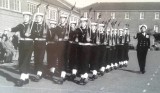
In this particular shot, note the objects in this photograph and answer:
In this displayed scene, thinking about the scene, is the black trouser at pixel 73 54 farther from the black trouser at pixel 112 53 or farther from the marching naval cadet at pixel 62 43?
the black trouser at pixel 112 53

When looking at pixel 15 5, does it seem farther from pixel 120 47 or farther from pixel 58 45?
pixel 58 45

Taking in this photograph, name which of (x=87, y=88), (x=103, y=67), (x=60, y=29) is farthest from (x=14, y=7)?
(x=87, y=88)

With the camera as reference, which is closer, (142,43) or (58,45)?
(58,45)

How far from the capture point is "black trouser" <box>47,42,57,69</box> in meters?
7.02

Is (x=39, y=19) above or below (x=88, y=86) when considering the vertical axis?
above

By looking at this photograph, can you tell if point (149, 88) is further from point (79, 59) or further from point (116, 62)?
→ point (116, 62)

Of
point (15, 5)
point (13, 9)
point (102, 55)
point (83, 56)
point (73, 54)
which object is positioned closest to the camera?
point (83, 56)

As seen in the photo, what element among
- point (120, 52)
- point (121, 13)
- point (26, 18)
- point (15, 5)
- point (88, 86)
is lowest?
point (88, 86)

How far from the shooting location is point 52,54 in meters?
7.25

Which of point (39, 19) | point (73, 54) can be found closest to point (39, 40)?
point (39, 19)

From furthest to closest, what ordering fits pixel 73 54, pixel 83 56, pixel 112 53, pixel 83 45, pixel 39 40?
pixel 112 53 → pixel 73 54 → pixel 39 40 → pixel 83 56 → pixel 83 45

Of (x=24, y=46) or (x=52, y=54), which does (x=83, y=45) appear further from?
(x=24, y=46)

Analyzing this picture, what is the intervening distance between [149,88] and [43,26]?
7.54 ft

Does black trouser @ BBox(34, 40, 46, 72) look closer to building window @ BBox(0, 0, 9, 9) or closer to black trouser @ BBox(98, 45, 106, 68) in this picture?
black trouser @ BBox(98, 45, 106, 68)
